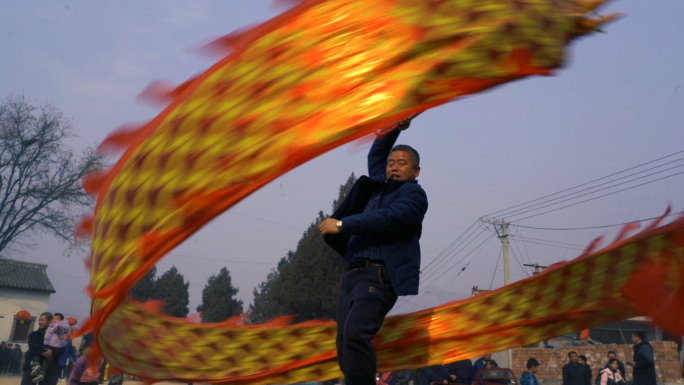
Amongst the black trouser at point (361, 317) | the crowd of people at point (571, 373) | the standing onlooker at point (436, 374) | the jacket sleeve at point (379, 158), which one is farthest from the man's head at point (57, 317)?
the black trouser at point (361, 317)

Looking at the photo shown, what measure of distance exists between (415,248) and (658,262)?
1.25 m

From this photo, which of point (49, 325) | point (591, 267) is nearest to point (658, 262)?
point (591, 267)

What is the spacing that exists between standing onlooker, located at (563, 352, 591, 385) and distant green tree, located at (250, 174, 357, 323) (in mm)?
19964

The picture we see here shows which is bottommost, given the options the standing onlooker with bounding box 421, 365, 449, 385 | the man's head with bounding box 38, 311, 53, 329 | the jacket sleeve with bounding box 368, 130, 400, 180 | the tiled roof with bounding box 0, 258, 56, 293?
the standing onlooker with bounding box 421, 365, 449, 385

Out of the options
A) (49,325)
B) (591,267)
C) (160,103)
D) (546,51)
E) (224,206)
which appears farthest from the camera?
(49,325)

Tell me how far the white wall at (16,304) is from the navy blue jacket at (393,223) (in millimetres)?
43815

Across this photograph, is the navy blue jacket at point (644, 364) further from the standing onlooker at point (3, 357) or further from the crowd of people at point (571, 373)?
the standing onlooker at point (3, 357)

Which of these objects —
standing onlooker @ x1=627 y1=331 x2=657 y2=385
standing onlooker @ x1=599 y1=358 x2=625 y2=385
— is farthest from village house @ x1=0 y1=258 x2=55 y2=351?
standing onlooker @ x1=627 y1=331 x2=657 y2=385

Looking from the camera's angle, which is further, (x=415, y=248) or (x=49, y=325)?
(x=49, y=325)

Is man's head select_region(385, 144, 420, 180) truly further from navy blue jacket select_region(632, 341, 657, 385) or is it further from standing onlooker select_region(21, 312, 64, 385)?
standing onlooker select_region(21, 312, 64, 385)

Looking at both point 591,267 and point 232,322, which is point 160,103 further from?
point 591,267

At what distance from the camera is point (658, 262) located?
9.37 ft

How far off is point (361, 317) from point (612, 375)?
10389 mm

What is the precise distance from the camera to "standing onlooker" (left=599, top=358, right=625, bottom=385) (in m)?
10.9
